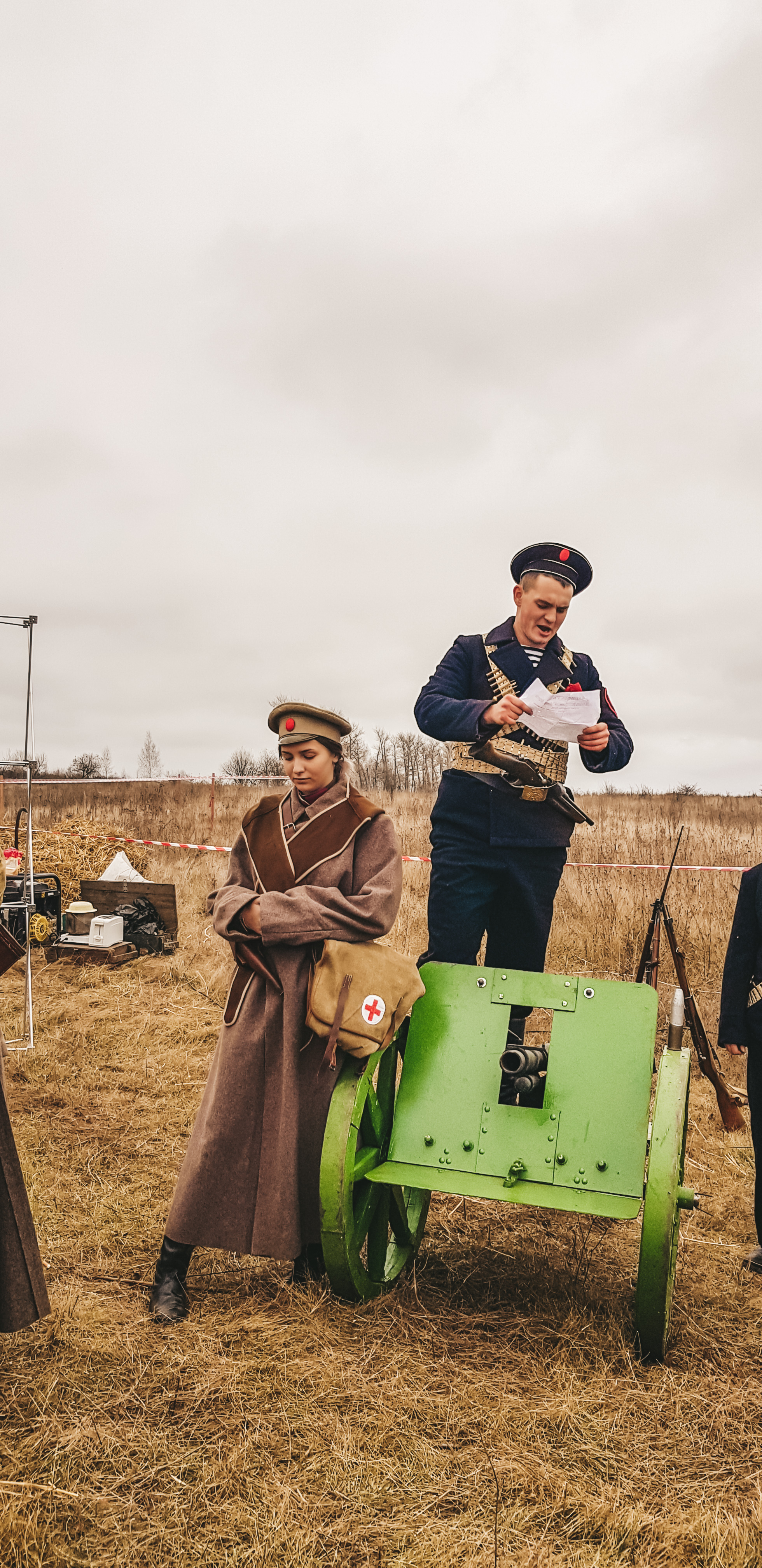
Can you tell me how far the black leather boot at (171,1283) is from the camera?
306 centimetres

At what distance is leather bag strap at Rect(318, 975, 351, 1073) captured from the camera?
116 inches

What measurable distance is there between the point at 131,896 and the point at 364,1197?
22.9ft

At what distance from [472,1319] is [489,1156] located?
0.52 meters

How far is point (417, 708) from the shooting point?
3.64 m

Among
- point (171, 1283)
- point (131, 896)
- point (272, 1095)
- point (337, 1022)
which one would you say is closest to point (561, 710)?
point (337, 1022)

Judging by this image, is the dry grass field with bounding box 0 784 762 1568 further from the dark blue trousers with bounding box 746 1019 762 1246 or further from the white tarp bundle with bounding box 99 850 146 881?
the white tarp bundle with bounding box 99 850 146 881

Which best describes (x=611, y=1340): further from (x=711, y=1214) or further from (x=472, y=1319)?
(x=711, y=1214)

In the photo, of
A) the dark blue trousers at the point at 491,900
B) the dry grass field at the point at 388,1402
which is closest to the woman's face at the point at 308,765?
the dark blue trousers at the point at 491,900

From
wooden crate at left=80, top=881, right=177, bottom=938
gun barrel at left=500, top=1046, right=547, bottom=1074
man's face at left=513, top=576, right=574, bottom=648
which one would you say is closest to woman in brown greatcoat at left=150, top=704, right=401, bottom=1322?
gun barrel at left=500, top=1046, right=547, bottom=1074

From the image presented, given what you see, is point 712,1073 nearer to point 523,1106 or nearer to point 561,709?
point 523,1106

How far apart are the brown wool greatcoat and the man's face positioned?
1078mm

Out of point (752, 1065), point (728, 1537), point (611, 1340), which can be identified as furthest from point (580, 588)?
point (728, 1537)

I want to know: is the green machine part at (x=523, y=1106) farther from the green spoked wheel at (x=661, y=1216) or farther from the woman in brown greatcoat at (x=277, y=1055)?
the woman in brown greatcoat at (x=277, y=1055)

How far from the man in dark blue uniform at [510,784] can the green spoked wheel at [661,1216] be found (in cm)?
66
